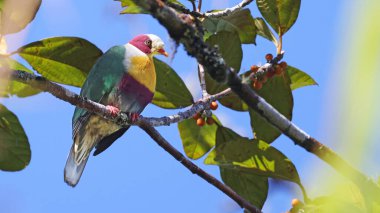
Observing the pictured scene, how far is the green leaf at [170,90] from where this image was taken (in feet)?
8.25

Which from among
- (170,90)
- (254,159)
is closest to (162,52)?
(170,90)

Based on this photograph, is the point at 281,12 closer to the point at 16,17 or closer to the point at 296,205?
the point at 296,205

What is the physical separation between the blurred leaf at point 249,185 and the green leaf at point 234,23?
0.67 metres

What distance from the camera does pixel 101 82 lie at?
2848 mm

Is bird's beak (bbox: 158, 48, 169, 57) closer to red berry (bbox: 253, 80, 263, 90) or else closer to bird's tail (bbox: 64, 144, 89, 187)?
bird's tail (bbox: 64, 144, 89, 187)

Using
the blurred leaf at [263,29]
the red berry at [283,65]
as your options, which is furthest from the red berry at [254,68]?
the blurred leaf at [263,29]

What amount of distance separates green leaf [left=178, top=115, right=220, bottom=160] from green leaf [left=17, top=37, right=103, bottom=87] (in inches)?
23.6

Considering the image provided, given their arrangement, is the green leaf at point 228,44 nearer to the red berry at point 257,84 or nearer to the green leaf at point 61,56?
the red berry at point 257,84

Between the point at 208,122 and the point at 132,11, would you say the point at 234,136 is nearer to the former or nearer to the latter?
the point at 208,122

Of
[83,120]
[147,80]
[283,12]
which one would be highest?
[283,12]

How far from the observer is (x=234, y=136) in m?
2.56

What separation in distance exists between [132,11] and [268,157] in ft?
3.13

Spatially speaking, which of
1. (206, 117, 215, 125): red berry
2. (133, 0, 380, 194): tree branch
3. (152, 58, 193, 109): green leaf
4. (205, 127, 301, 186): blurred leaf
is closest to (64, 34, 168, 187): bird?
(152, 58, 193, 109): green leaf


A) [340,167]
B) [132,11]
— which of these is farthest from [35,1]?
[340,167]
